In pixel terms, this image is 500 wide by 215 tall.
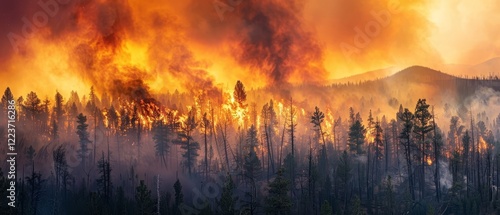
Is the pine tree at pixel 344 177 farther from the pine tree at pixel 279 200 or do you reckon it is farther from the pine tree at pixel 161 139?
the pine tree at pixel 161 139

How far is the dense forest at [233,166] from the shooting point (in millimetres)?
79875

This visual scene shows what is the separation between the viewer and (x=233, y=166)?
111 meters

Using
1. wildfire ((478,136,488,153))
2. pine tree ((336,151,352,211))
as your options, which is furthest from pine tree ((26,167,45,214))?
wildfire ((478,136,488,153))

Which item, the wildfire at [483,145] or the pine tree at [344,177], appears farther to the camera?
the wildfire at [483,145]

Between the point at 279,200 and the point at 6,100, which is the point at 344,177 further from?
the point at 6,100

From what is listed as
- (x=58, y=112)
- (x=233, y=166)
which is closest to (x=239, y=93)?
(x=233, y=166)

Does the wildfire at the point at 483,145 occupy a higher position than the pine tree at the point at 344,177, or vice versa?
the wildfire at the point at 483,145

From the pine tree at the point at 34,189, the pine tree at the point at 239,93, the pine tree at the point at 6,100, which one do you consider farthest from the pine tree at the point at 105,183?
the pine tree at the point at 6,100

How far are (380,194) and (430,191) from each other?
14.9m

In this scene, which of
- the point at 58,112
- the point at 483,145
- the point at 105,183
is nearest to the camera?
the point at 105,183

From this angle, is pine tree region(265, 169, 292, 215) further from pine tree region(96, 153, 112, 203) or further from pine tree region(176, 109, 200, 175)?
pine tree region(176, 109, 200, 175)

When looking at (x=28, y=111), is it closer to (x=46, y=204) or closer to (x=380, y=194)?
(x=46, y=204)

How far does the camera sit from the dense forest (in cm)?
7988

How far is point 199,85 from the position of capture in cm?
12581
